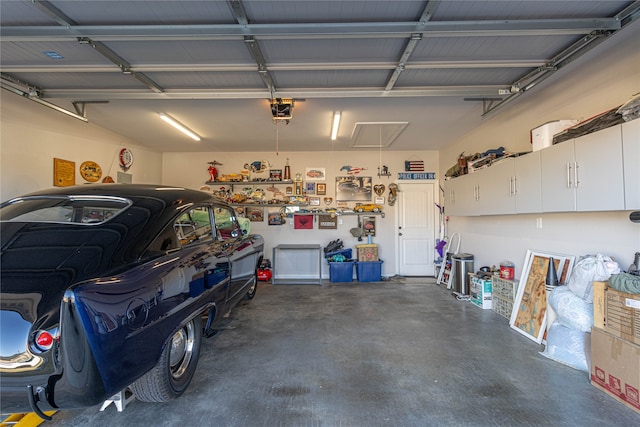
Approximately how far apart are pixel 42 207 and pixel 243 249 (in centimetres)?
188

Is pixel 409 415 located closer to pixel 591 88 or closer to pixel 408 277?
pixel 591 88

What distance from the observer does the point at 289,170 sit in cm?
638

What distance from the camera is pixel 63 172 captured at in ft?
13.6

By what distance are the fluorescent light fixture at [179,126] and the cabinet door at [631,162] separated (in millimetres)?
5093

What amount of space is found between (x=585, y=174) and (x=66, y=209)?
4274 mm

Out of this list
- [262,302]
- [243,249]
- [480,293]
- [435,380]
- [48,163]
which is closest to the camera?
[435,380]

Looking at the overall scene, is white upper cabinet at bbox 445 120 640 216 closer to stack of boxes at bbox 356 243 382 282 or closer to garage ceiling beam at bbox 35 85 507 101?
garage ceiling beam at bbox 35 85 507 101

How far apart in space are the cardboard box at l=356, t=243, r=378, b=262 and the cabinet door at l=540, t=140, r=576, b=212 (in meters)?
3.43

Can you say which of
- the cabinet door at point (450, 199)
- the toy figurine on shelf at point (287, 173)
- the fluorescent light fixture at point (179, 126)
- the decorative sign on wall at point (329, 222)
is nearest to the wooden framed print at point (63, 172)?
the fluorescent light fixture at point (179, 126)

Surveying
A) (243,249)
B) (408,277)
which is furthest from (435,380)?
(408,277)

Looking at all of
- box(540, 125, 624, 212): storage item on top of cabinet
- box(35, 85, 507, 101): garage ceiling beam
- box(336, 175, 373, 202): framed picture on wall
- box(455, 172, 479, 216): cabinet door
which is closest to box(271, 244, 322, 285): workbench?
box(336, 175, 373, 202): framed picture on wall

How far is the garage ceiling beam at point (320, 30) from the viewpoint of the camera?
6.91 ft

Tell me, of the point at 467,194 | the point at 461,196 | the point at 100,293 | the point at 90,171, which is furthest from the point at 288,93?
the point at 90,171

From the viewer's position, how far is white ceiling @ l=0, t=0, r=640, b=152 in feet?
6.73
